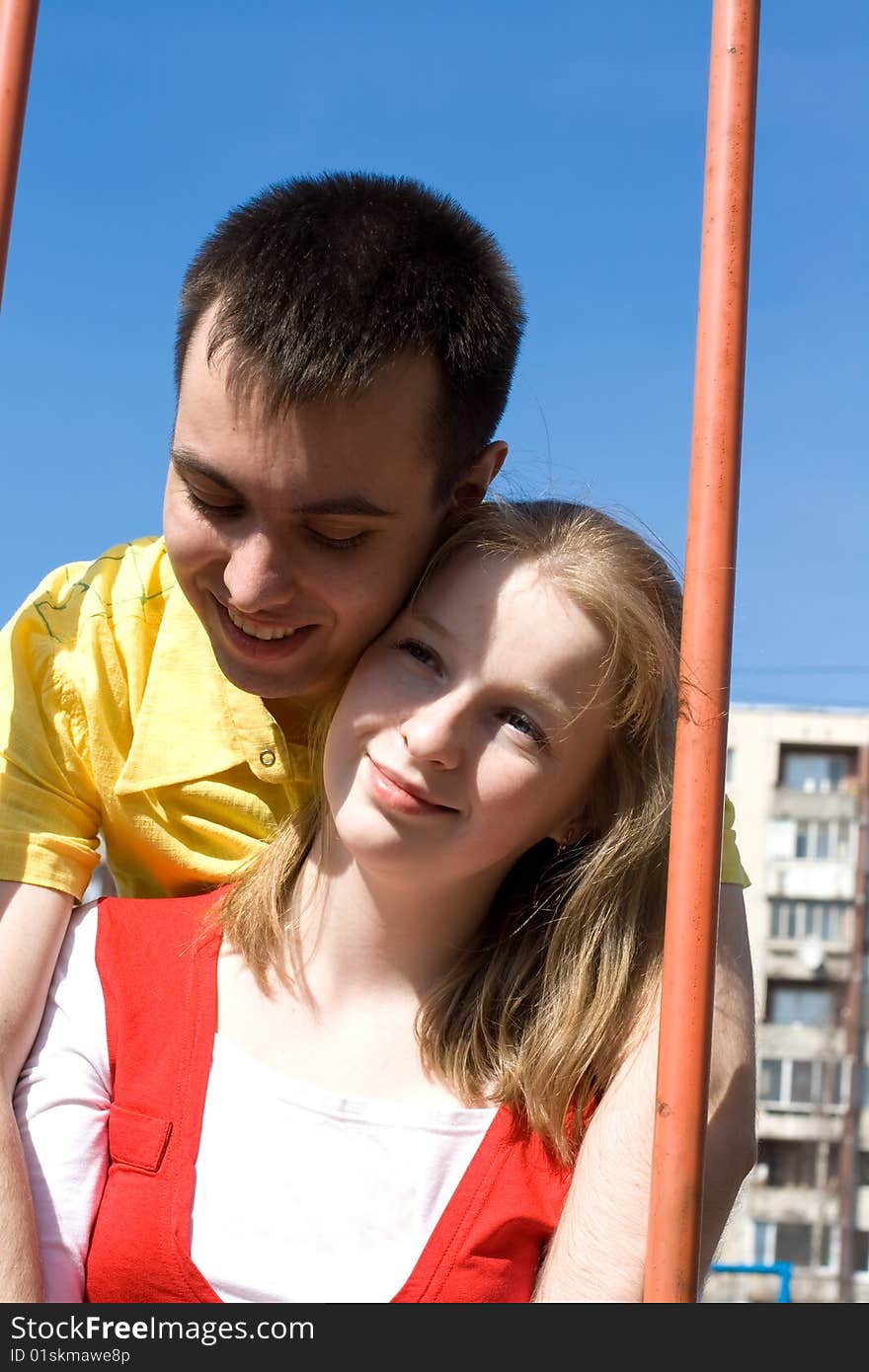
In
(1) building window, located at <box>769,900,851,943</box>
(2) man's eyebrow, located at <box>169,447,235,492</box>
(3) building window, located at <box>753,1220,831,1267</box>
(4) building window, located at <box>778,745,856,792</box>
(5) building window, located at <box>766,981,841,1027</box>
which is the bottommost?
(3) building window, located at <box>753,1220,831,1267</box>

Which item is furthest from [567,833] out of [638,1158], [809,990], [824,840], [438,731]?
[824,840]

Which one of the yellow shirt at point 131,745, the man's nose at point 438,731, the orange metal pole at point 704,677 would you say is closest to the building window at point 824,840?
the yellow shirt at point 131,745

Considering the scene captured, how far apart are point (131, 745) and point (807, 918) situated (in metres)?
38.4

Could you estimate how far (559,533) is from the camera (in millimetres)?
1764

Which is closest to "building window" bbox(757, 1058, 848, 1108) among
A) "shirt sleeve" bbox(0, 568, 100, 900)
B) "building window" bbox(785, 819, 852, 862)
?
"building window" bbox(785, 819, 852, 862)

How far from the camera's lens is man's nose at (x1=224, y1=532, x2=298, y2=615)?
1646mm

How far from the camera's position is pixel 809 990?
37812 mm

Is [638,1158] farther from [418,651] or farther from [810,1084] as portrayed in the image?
[810,1084]

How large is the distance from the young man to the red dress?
3.0 inches

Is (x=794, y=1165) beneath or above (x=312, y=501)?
beneath

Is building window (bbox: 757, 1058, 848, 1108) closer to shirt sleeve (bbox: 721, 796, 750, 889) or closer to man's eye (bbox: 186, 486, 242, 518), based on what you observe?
shirt sleeve (bbox: 721, 796, 750, 889)

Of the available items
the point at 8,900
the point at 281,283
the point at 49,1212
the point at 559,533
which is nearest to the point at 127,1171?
the point at 49,1212

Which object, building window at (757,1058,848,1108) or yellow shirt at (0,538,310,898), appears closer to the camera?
yellow shirt at (0,538,310,898)
